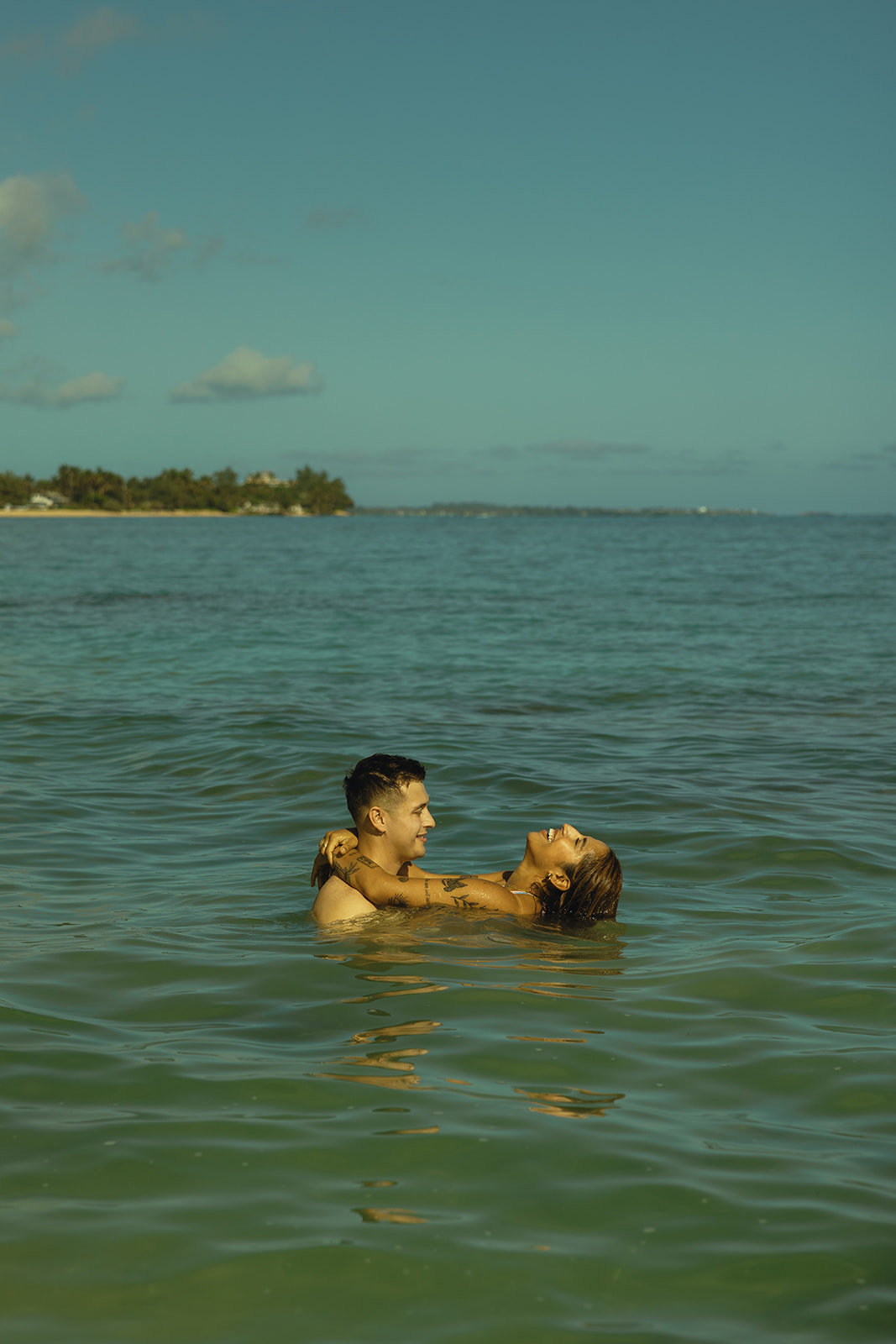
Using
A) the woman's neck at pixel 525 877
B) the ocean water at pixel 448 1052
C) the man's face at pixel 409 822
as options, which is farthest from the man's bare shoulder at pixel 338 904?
the woman's neck at pixel 525 877

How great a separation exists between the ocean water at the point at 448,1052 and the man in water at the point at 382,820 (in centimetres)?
18

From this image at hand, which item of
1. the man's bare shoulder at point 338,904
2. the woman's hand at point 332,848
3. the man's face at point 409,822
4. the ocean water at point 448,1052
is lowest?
the ocean water at point 448,1052

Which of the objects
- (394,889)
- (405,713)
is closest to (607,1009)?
(394,889)

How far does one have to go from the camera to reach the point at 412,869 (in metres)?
7.00

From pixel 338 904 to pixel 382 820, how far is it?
1.82 feet

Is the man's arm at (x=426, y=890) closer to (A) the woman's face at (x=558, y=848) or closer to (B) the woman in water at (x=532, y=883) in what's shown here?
(B) the woman in water at (x=532, y=883)

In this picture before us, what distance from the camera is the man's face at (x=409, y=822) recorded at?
261 inches

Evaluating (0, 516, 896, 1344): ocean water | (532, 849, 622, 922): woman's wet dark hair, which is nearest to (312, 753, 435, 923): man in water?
(0, 516, 896, 1344): ocean water

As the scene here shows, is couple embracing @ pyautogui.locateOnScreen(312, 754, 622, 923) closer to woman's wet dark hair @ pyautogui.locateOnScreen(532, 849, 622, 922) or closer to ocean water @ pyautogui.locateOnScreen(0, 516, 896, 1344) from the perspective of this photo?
woman's wet dark hair @ pyautogui.locateOnScreen(532, 849, 622, 922)

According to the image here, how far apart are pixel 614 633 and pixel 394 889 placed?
68.2 feet

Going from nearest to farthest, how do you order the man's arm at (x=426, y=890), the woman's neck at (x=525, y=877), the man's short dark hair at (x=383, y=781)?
the man's short dark hair at (x=383, y=781), the man's arm at (x=426, y=890), the woman's neck at (x=525, y=877)

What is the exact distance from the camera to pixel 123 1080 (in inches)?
180

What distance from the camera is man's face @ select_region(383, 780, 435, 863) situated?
6.62m

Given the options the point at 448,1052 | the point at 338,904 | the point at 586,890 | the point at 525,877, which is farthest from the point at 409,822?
the point at 448,1052
